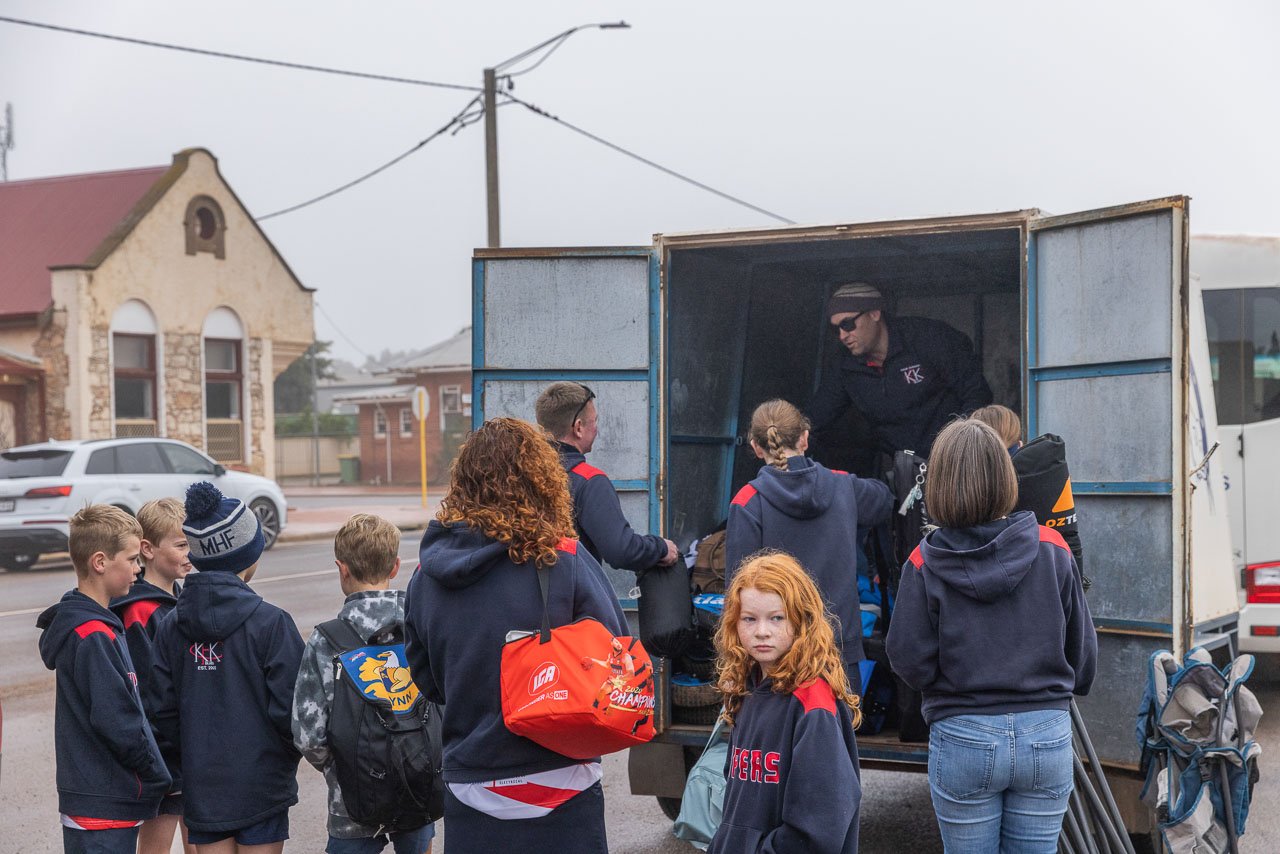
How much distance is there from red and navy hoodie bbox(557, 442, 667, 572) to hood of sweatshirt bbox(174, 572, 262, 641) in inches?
48.5

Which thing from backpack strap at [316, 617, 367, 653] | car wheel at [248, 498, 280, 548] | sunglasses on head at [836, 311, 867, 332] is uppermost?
sunglasses on head at [836, 311, 867, 332]

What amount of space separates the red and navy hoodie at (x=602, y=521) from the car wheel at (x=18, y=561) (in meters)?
14.0

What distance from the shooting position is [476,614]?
3.01 m

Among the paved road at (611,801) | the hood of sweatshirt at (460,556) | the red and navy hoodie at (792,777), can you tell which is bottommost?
the paved road at (611,801)

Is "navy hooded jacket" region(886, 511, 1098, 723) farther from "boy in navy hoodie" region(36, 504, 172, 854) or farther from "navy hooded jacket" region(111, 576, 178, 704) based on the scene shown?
"navy hooded jacket" region(111, 576, 178, 704)

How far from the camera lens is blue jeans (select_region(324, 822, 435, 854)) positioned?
384 centimetres

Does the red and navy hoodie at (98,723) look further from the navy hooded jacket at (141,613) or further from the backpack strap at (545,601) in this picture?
the backpack strap at (545,601)

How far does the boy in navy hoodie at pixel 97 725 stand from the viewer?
370cm

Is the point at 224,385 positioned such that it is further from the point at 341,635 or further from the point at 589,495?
the point at 341,635

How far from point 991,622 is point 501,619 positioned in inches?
51.7

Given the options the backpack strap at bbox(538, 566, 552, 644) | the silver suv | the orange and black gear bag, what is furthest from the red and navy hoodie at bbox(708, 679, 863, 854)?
the silver suv

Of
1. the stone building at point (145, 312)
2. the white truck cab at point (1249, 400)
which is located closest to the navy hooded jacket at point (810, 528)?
the white truck cab at point (1249, 400)

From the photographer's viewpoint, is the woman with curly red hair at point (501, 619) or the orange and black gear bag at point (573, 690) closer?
the orange and black gear bag at point (573, 690)

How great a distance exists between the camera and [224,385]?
28.4 m
